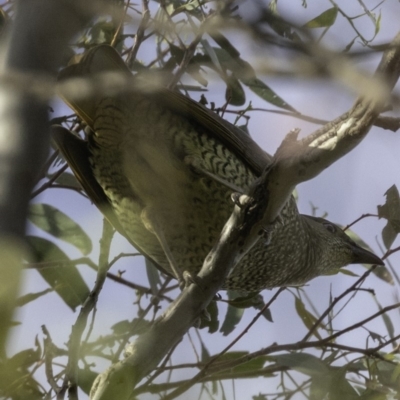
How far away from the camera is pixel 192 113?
292cm

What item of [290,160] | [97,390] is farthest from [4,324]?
A: [290,160]

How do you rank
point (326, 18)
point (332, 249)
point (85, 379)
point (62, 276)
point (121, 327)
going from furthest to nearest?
point (332, 249) → point (121, 327) → point (62, 276) → point (85, 379) → point (326, 18)

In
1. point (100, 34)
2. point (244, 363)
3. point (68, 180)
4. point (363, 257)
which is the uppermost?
point (100, 34)

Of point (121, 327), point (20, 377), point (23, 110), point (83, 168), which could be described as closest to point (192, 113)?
point (83, 168)

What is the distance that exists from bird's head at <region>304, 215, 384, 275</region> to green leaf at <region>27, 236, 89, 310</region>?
1.18 meters

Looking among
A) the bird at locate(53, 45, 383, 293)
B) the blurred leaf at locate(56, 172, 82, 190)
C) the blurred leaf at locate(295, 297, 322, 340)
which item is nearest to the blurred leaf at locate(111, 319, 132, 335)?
the bird at locate(53, 45, 383, 293)

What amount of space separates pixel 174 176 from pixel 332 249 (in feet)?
3.57

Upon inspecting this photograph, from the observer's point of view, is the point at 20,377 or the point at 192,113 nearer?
the point at 20,377

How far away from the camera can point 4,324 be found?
923mm

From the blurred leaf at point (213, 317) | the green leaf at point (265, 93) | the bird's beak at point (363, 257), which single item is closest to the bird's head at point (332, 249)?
the bird's beak at point (363, 257)

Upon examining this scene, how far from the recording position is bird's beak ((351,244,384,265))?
140 inches

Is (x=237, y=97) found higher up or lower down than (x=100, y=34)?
lower down

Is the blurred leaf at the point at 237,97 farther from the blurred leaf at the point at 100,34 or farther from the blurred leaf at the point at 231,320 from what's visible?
the blurred leaf at the point at 231,320

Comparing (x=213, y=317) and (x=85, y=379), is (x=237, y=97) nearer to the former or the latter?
(x=213, y=317)
